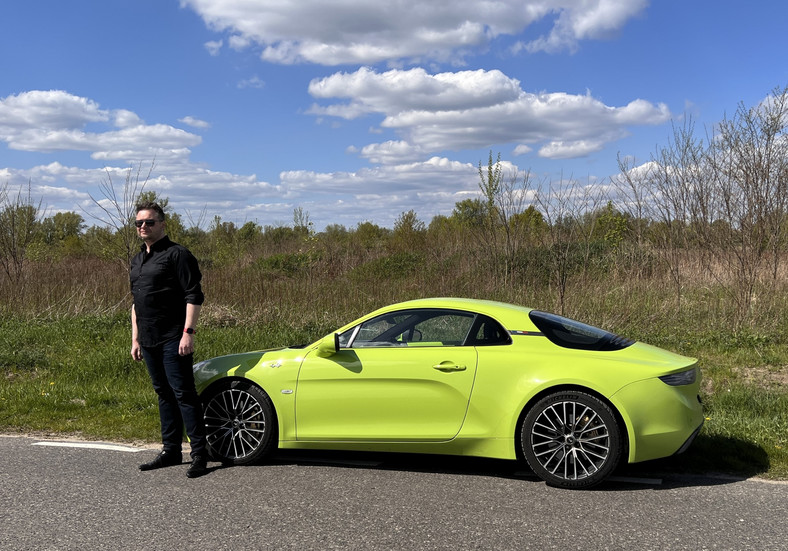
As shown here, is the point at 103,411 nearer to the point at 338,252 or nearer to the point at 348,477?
the point at 348,477

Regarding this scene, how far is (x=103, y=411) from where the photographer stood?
7625 millimetres

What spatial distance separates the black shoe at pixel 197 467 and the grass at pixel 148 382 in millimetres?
1488

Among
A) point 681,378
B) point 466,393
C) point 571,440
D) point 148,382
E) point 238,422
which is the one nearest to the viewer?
point 571,440

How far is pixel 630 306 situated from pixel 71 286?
12.3 metres

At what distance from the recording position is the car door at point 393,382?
16.8ft

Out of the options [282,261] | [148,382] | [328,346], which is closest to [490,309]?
[328,346]

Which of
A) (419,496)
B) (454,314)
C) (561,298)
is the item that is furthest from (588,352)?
(561,298)

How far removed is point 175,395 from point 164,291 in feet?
2.87

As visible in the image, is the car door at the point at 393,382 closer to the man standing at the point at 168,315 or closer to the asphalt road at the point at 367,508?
the asphalt road at the point at 367,508

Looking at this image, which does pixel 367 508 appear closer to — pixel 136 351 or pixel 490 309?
pixel 490 309

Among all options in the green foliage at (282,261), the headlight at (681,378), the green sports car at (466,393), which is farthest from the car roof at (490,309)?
the green foliage at (282,261)

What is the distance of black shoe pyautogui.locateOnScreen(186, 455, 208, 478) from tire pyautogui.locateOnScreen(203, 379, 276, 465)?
269 millimetres

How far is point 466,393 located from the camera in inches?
199

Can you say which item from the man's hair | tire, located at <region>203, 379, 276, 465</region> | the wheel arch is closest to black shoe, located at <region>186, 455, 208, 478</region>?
tire, located at <region>203, 379, 276, 465</region>
